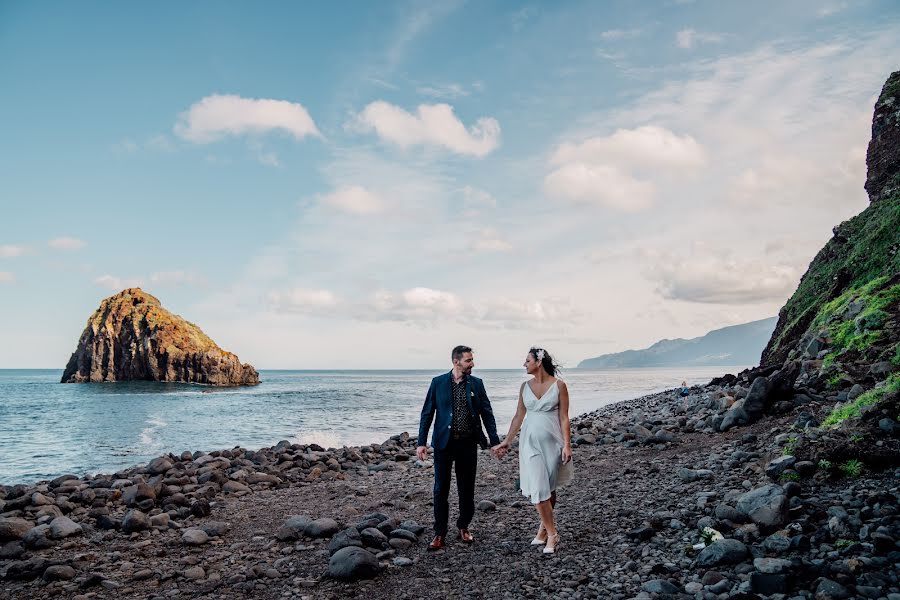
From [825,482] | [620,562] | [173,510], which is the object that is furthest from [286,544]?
[825,482]

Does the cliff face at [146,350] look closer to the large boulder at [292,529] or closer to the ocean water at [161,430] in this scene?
the ocean water at [161,430]

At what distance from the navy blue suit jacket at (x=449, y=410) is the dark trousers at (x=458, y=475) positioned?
0.13 meters

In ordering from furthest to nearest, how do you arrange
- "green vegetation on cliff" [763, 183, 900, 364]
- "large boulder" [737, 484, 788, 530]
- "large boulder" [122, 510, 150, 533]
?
"green vegetation on cliff" [763, 183, 900, 364] → "large boulder" [122, 510, 150, 533] → "large boulder" [737, 484, 788, 530]

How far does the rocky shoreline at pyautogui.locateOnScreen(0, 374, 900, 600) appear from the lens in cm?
561

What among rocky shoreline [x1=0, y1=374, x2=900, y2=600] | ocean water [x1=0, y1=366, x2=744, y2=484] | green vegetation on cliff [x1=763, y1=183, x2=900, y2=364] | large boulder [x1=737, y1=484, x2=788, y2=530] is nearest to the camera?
rocky shoreline [x1=0, y1=374, x2=900, y2=600]

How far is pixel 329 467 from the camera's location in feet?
51.0

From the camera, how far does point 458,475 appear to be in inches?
304

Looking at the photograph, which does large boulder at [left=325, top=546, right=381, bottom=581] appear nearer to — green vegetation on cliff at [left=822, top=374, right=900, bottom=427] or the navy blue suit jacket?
the navy blue suit jacket

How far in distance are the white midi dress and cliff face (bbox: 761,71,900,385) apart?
27.2 feet

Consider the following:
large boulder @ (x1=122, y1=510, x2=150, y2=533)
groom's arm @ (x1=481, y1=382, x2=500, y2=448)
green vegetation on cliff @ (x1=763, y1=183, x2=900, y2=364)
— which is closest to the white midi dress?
groom's arm @ (x1=481, y1=382, x2=500, y2=448)

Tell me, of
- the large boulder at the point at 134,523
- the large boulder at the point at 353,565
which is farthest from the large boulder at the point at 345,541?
the large boulder at the point at 134,523

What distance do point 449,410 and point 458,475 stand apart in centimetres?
91

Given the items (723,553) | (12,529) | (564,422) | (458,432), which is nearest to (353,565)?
(458,432)

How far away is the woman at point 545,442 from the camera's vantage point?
699cm
